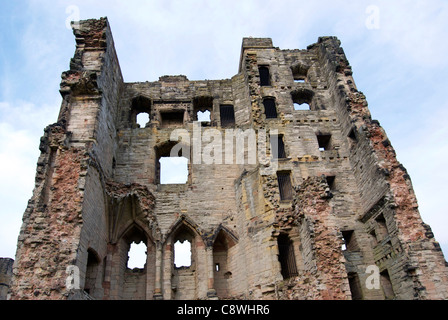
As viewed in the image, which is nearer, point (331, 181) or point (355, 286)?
point (355, 286)

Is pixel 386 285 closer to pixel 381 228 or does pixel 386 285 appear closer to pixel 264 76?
pixel 381 228

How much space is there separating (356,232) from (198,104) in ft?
30.5

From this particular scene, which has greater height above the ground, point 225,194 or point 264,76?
point 264,76

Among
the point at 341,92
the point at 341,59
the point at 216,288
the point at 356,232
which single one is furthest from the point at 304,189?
the point at 341,59

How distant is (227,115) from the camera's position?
56.9ft

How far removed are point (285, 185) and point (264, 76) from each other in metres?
6.45

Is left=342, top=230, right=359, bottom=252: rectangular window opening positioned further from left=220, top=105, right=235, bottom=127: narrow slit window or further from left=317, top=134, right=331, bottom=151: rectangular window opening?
left=220, top=105, right=235, bottom=127: narrow slit window

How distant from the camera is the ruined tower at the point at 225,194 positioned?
1042 centimetres

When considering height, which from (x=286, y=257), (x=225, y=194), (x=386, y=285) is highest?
(x=225, y=194)

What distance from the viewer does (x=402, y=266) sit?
35.8 ft

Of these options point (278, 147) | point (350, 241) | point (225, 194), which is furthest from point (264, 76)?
point (350, 241)

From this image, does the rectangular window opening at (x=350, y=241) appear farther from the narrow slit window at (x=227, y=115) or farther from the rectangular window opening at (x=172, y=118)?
the rectangular window opening at (x=172, y=118)

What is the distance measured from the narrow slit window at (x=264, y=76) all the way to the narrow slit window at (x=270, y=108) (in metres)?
1.21

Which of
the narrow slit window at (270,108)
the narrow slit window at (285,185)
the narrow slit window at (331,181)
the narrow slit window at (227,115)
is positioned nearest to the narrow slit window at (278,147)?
the narrow slit window at (285,185)
